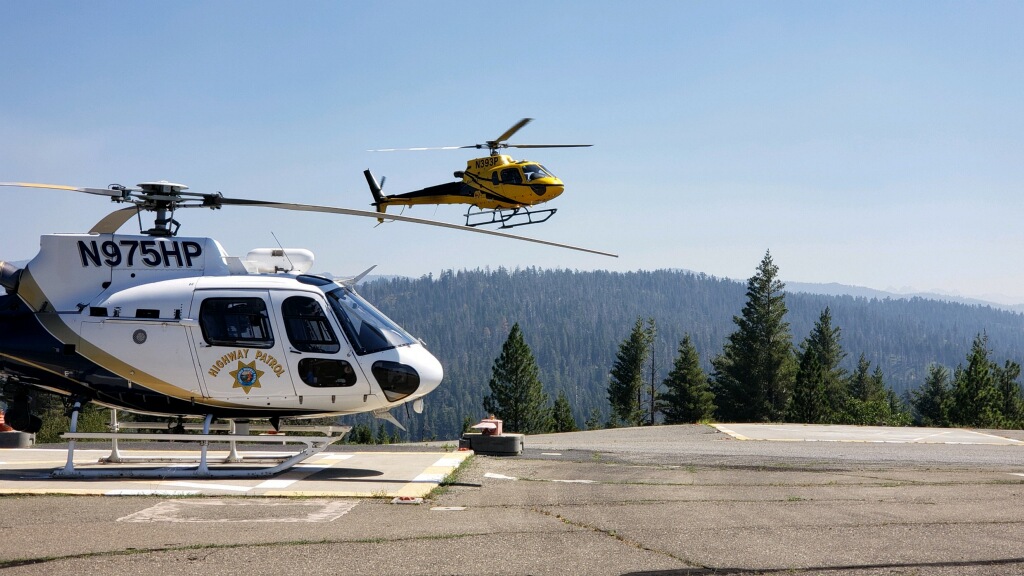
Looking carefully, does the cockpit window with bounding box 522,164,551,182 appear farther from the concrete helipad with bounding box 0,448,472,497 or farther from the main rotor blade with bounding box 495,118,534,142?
the concrete helipad with bounding box 0,448,472,497

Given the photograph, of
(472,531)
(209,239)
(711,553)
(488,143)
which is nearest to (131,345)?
(209,239)

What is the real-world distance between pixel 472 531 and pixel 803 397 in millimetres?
68835

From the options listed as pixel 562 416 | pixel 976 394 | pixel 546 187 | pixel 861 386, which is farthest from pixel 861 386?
pixel 546 187

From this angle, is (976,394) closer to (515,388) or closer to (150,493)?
(515,388)

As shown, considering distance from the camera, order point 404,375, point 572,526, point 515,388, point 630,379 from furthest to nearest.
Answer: point 630,379
point 515,388
point 404,375
point 572,526

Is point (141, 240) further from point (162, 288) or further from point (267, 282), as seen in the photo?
point (267, 282)

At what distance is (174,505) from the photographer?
9492mm

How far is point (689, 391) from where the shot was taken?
7925 centimetres

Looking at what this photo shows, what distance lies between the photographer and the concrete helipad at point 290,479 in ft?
34.4

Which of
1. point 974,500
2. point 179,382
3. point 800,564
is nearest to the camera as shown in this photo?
point 800,564

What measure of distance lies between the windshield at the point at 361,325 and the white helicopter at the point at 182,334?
0.02 metres

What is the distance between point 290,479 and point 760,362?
7138cm

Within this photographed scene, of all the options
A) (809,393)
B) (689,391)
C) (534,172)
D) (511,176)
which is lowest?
(689,391)

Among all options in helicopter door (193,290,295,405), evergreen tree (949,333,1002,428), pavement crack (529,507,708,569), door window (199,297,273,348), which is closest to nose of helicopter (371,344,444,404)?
helicopter door (193,290,295,405)
